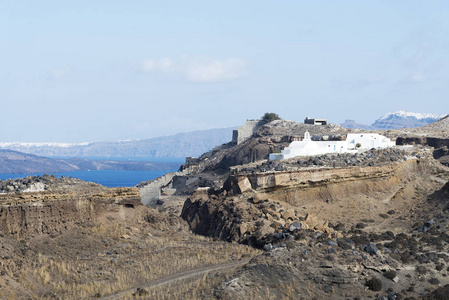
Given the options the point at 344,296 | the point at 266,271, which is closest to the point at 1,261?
the point at 266,271

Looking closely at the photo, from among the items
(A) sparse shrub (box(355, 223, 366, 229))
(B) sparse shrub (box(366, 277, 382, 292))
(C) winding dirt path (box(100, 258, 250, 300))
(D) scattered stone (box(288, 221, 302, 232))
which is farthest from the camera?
(A) sparse shrub (box(355, 223, 366, 229))

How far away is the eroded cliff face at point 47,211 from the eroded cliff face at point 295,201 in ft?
19.7

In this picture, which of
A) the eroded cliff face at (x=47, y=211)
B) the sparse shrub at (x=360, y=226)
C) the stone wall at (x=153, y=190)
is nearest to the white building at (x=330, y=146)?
the sparse shrub at (x=360, y=226)

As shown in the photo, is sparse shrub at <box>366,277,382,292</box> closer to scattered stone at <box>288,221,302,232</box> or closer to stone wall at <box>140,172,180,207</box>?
scattered stone at <box>288,221,302,232</box>

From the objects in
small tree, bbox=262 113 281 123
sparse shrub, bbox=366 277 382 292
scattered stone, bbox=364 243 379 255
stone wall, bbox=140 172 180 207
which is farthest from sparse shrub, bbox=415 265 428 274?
small tree, bbox=262 113 281 123

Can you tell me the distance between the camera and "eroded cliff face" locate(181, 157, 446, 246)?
3130cm

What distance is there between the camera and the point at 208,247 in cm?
2939

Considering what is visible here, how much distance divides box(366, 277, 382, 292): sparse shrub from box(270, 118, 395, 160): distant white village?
22813 mm

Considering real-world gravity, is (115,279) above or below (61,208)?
below

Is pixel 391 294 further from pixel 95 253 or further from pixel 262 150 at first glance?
pixel 262 150

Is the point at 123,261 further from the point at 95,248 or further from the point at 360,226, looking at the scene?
the point at 360,226

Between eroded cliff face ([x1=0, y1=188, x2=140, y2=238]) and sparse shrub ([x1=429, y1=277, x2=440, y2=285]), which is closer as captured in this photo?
sparse shrub ([x1=429, y1=277, x2=440, y2=285])

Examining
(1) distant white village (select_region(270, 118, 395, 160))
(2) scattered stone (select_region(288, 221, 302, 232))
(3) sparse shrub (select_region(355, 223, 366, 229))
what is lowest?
(3) sparse shrub (select_region(355, 223, 366, 229))

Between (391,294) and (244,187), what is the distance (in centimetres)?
1389
